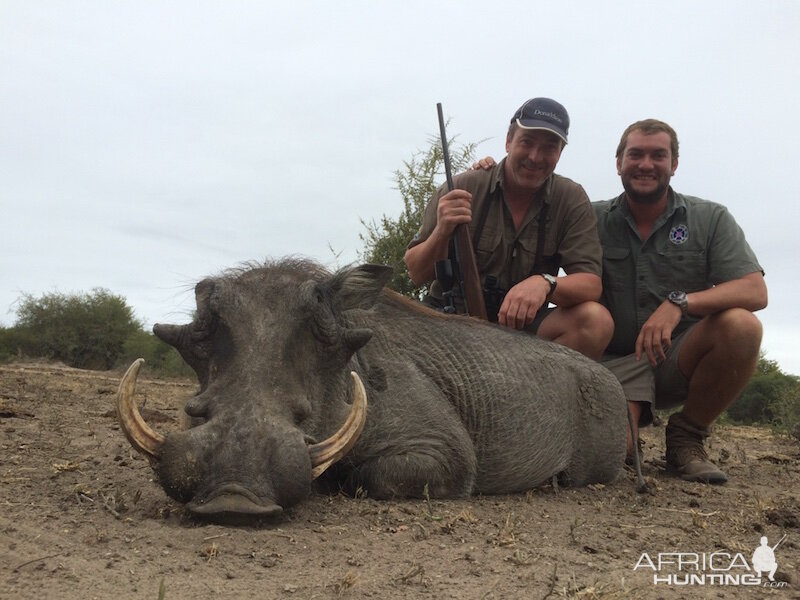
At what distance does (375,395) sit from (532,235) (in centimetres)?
188

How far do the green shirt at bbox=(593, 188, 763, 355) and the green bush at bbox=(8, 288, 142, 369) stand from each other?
A: 1362 centimetres

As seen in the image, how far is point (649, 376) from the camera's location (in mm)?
5551

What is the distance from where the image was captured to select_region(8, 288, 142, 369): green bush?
701 inches

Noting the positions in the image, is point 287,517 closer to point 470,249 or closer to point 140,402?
point 470,249

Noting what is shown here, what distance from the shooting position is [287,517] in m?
3.02

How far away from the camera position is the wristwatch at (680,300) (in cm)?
508

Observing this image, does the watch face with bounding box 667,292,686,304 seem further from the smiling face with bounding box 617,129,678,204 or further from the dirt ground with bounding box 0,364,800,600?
the dirt ground with bounding box 0,364,800,600

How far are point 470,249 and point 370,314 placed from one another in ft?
3.17

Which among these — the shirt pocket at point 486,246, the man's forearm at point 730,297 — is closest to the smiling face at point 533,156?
the shirt pocket at point 486,246

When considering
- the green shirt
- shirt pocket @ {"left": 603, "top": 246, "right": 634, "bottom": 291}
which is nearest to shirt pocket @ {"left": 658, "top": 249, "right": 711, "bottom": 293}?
the green shirt

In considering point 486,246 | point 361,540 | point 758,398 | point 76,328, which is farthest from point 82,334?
point 361,540

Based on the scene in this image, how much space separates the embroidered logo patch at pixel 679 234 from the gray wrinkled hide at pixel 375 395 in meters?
1.12

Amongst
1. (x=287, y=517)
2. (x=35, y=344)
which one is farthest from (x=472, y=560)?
(x=35, y=344)

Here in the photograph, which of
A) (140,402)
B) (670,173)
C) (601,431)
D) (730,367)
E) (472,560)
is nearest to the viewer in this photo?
(472,560)
